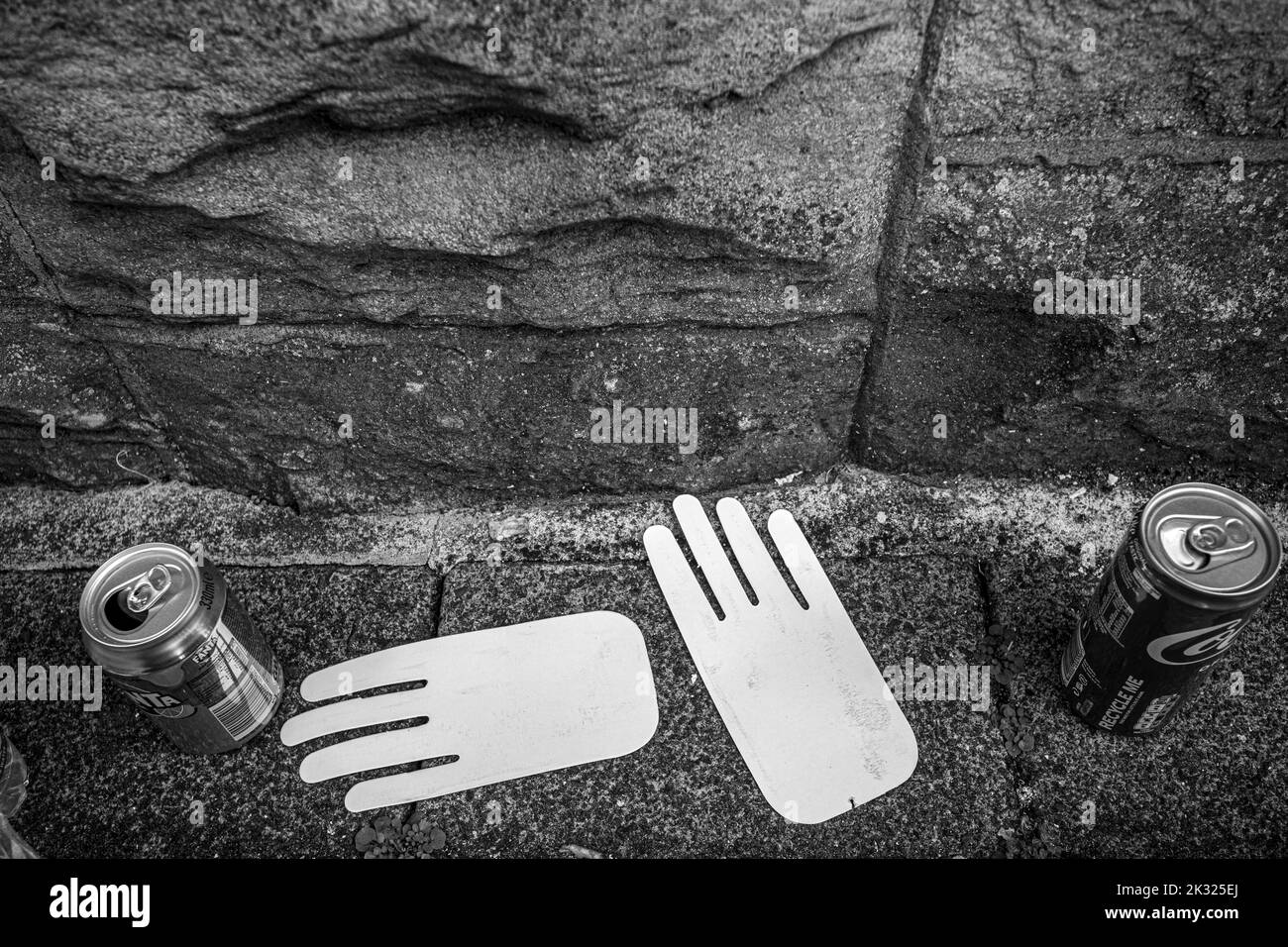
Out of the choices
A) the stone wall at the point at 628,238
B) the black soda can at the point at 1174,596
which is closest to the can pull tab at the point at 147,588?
the stone wall at the point at 628,238

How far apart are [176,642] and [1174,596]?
156 cm

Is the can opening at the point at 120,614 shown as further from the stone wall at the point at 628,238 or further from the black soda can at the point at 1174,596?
the black soda can at the point at 1174,596

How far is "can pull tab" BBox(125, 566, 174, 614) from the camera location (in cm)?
164

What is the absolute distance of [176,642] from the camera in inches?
63.0

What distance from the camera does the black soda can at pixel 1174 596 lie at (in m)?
1.47

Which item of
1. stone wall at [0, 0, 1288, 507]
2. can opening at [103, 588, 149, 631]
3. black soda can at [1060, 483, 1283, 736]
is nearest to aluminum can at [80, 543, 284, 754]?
can opening at [103, 588, 149, 631]

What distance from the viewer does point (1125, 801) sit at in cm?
169

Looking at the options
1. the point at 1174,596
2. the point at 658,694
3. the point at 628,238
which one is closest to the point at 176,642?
the point at 658,694

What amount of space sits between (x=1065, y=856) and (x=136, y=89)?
6.36 ft

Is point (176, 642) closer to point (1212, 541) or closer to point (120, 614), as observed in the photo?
point (120, 614)

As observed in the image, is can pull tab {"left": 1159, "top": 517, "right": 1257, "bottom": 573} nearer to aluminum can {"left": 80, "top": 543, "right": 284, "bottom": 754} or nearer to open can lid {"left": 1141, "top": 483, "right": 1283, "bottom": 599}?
open can lid {"left": 1141, "top": 483, "right": 1283, "bottom": 599}

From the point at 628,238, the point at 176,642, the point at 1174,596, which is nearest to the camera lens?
the point at 1174,596

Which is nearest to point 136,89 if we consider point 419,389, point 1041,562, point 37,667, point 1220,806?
point 419,389

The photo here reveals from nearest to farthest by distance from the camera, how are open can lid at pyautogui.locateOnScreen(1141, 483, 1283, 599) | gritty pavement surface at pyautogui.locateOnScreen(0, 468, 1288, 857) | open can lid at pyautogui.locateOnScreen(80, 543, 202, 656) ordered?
open can lid at pyautogui.locateOnScreen(1141, 483, 1283, 599), open can lid at pyautogui.locateOnScreen(80, 543, 202, 656), gritty pavement surface at pyautogui.locateOnScreen(0, 468, 1288, 857)
